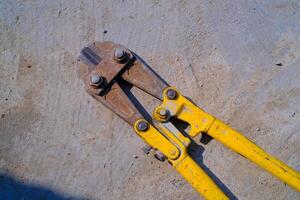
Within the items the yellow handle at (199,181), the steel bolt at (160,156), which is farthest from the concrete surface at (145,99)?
the yellow handle at (199,181)

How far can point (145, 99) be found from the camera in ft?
8.58

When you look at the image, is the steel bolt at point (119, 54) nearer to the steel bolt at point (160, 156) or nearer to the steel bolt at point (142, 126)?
the steel bolt at point (142, 126)

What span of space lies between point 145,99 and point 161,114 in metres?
0.31

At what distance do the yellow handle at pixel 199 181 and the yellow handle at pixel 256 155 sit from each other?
23cm

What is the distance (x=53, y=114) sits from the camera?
2.61m

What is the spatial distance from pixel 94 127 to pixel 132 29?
0.73 m

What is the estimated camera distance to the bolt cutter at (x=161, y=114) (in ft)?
7.40

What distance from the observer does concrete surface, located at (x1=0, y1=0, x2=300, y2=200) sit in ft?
8.37

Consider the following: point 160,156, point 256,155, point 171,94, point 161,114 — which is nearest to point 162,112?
point 161,114

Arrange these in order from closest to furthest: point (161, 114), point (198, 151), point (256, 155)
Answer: point (256, 155) < point (161, 114) < point (198, 151)

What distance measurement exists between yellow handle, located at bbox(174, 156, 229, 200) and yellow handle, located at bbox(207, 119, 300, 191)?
0.74 ft

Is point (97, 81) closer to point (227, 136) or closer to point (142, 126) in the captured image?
point (142, 126)

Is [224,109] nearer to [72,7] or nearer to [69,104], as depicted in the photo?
[69,104]

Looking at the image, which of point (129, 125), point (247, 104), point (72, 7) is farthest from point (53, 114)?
point (247, 104)
